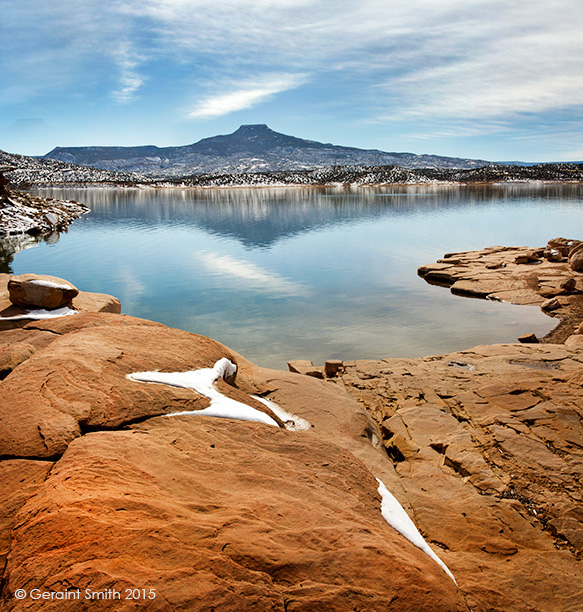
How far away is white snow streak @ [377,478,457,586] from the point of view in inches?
148

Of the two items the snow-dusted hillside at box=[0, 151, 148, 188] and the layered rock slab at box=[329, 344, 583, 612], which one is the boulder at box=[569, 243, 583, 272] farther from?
the snow-dusted hillside at box=[0, 151, 148, 188]

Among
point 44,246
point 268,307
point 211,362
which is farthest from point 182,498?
point 44,246

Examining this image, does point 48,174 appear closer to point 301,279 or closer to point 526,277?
point 301,279

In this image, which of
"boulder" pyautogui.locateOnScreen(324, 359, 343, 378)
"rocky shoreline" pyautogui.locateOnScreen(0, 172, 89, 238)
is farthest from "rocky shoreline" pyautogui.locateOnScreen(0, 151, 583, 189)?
"boulder" pyautogui.locateOnScreen(324, 359, 343, 378)

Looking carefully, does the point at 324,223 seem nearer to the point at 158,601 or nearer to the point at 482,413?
the point at 482,413

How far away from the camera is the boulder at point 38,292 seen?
10141mm

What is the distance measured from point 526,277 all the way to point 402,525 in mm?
19561

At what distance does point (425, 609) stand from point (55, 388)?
3.94 meters

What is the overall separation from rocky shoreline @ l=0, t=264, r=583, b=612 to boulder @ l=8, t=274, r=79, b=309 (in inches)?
122

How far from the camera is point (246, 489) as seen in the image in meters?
3.68

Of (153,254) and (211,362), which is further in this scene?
(153,254)

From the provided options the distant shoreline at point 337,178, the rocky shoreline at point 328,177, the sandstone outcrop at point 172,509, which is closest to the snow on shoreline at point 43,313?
the sandstone outcrop at point 172,509

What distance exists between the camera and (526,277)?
2039cm

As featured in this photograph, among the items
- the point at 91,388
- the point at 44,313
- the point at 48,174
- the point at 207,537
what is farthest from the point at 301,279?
the point at 48,174
